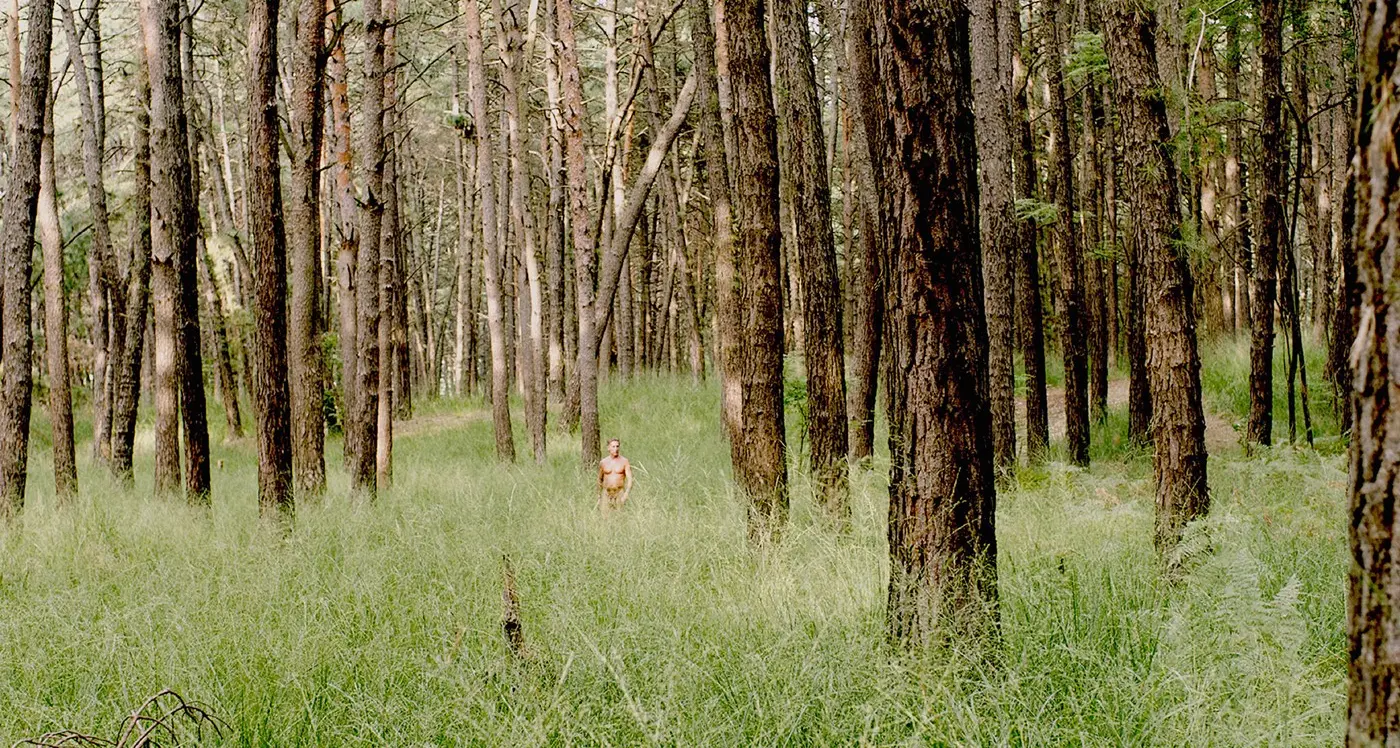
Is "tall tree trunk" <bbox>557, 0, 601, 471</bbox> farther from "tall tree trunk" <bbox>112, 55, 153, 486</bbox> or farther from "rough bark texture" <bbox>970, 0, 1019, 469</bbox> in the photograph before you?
"tall tree trunk" <bbox>112, 55, 153, 486</bbox>

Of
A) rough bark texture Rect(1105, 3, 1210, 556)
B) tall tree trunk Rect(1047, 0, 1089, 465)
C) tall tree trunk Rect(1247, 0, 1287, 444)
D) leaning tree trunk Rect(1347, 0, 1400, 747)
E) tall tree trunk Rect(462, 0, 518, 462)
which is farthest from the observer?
tall tree trunk Rect(462, 0, 518, 462)

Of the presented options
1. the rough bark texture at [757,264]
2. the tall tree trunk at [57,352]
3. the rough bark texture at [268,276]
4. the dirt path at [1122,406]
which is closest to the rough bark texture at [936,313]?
the rough bark texture at [757,264]

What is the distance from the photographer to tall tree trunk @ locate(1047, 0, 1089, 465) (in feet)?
38.6

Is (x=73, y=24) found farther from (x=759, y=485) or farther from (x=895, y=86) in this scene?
(x=895, y=86)

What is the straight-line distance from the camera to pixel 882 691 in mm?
3477

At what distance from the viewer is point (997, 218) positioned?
33.5 feet

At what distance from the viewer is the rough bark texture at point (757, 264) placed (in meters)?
7.02

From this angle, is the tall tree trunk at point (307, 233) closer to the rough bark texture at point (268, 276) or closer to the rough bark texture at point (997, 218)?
the rough bark texture at point (268, 276)

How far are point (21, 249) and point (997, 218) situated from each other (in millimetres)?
9059

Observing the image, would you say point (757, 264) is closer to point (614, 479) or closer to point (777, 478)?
point (777, 478)

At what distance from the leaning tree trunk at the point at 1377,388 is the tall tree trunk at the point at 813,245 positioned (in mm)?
6706

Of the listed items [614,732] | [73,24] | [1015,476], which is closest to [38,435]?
[73,24]

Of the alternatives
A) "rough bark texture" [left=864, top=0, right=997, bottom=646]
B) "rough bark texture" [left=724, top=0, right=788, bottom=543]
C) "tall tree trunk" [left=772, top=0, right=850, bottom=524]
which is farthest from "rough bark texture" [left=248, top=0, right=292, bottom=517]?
"rough bark texture" [left=864, top=0, right=997, bottom=646]

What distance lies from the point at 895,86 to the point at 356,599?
386 cm
